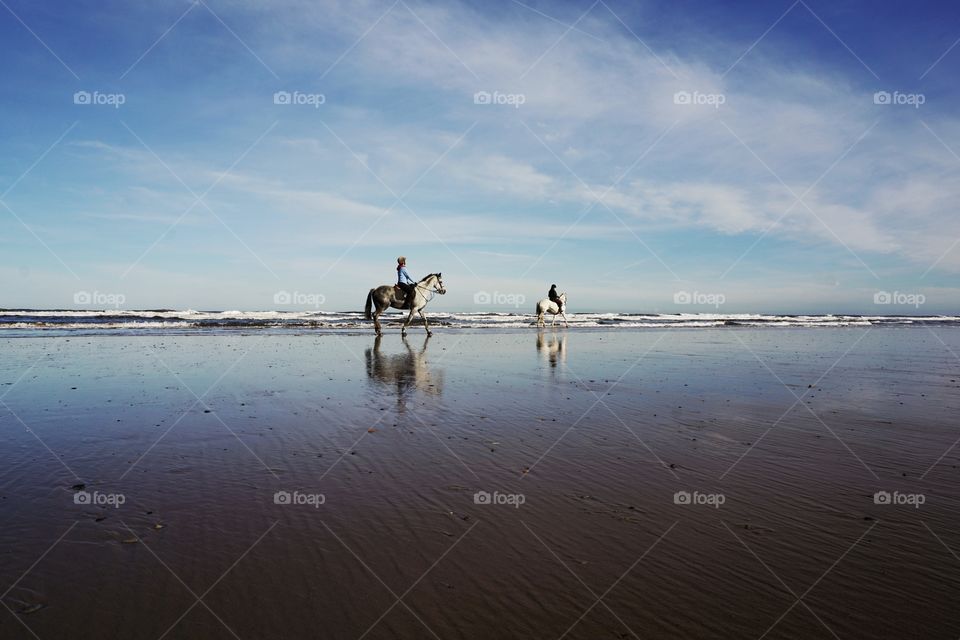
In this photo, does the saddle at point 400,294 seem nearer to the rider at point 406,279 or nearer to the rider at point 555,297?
the rider at point 406,279

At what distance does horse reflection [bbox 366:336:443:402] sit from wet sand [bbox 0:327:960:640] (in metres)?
1.16

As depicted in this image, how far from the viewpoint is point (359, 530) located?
4.14 m

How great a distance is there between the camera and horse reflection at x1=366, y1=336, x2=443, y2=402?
11.1 metres

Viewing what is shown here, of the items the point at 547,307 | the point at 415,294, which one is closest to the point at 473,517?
the point at 415,294

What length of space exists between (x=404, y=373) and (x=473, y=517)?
9.25 metres

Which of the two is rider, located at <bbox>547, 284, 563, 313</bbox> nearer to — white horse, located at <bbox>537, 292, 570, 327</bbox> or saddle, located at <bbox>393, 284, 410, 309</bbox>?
white horse, located at <bbox>537, 292, 570, 327</bbox>

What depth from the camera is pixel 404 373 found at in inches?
531

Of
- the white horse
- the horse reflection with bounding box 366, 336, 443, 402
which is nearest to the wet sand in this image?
the horse reflection with bounding box 366, 336, 443, 402

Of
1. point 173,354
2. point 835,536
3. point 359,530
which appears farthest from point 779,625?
point 173,354

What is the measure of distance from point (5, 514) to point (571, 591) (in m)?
4.79

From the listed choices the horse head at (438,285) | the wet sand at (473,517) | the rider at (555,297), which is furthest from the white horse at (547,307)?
the wet sand at (473,517)

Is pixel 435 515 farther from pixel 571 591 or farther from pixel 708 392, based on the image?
pixel 708 392

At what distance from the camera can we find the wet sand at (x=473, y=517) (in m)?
3.08

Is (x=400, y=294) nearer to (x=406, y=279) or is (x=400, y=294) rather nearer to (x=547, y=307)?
(x=406, y=279)
